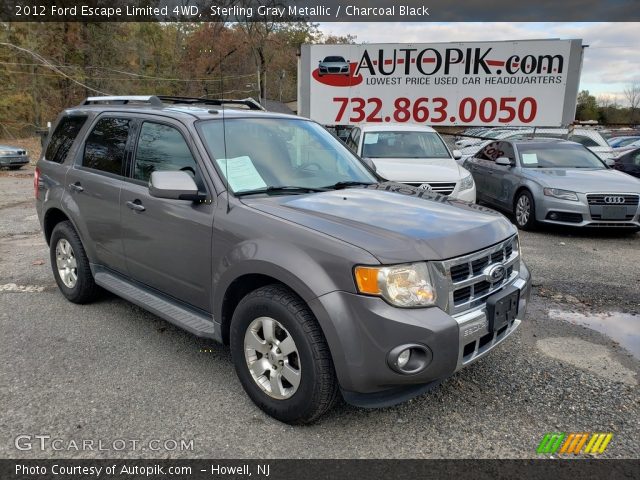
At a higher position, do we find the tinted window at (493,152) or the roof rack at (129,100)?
the roof rack at (129,100)

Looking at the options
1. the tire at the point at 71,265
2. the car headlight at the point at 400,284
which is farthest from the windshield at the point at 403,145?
the car headlight at the point at 400,284

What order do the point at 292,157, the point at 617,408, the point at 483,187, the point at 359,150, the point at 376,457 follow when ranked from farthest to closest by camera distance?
the point at 483,187 → the point at 359,150 → the point at 292,157 → the point at 617,408 → the point at 376,457

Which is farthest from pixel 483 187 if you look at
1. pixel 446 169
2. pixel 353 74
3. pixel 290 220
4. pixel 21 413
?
pixel 21 413

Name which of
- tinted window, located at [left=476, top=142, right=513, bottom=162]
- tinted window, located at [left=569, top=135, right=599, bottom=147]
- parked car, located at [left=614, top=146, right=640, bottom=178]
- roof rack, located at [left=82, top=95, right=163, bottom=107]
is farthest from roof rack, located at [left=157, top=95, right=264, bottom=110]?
tinted window, located at [left=569, top=135, right=599, bottom=147]

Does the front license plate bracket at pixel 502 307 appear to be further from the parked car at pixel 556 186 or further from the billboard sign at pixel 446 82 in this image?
the billboard sign at pixel 446 82

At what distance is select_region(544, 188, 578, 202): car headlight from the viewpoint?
24.1 feet

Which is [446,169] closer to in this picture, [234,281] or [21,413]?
[234,281]

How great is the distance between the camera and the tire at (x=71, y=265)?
4.43m

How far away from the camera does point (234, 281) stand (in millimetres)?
2902

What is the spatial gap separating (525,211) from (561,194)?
73 centimetres

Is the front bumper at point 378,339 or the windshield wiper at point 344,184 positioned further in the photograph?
the windshield wiper at point 344,184

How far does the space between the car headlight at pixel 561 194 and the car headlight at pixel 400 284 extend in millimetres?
5894

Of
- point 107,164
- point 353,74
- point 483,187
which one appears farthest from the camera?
point 353,74

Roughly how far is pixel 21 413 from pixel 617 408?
11.7 feet
